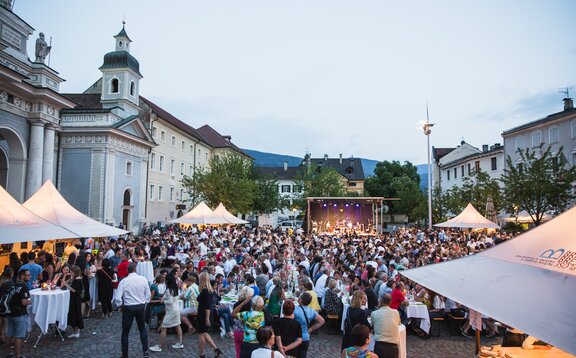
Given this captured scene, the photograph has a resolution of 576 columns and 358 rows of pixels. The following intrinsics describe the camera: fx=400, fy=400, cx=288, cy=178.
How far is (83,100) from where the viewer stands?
40.1 meters

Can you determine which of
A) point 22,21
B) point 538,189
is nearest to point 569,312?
point 538,189

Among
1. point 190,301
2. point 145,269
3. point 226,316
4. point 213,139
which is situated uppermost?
point 213,139

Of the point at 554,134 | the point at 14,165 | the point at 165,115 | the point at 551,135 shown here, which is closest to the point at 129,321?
the point at 14,165

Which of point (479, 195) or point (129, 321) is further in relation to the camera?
point (479, 195)

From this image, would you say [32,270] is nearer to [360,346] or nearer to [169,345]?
[169,345]

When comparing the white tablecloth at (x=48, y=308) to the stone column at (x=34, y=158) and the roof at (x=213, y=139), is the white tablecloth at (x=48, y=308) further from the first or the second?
the roof at (x=213, y=139)

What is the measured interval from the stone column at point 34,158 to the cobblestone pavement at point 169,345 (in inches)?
647

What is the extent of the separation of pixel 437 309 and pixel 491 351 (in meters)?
3.22

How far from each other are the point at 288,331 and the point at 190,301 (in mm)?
4171

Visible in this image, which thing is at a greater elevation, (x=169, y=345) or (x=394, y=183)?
(x=394, y=183)

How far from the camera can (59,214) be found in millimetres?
12180

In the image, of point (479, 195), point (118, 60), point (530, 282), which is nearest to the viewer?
point (530, 282)

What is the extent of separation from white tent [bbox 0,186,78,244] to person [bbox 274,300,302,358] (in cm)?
522

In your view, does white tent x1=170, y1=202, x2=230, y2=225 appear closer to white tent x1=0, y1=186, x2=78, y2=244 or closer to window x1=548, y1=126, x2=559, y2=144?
white tent x1=0, y1=186, x2=78, y2=244
